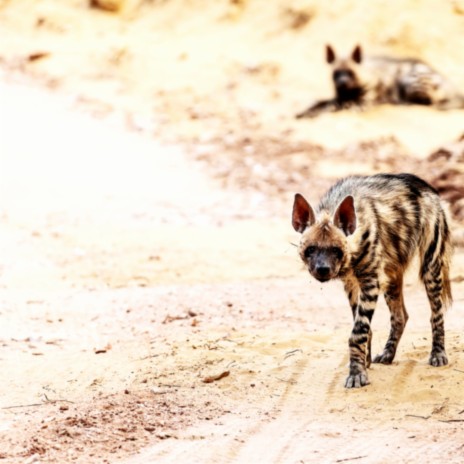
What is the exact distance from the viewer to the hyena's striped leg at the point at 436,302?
624 cm

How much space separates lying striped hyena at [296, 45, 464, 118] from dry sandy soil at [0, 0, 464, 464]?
1.29 ft

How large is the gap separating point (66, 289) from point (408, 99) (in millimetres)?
9574

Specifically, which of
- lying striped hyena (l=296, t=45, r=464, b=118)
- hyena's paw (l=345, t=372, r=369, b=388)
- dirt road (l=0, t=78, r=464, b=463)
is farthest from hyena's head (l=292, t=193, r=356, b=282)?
lying striped hyena (l=296, t=45, r=464, b=118)

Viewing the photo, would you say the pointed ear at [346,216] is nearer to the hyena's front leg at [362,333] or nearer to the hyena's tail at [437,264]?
the hyena's front leg at [362,333]

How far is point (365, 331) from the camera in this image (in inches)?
233

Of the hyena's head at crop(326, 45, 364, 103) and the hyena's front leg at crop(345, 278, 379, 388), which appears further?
the hyena's head at crop(326, 45, 364, 103)

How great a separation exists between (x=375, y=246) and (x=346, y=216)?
0.37 metres

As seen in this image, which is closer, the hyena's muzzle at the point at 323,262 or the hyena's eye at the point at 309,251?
the hyena's muzzle at the point at 323,262

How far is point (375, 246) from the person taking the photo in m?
5.98

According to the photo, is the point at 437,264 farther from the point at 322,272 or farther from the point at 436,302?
the point at 322,272

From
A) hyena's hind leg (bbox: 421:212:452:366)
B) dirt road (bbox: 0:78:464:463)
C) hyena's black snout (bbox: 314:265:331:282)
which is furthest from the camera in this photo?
hyena's hind leg (bbox: 421:212:452:366)

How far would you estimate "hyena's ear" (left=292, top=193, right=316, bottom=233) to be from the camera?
230 inches

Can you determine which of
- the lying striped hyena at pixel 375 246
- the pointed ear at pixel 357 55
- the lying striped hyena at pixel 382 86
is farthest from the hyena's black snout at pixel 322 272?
the pointed ear at pixel 357 55

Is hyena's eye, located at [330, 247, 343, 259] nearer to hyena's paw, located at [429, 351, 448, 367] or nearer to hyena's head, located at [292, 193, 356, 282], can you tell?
hyena's head, located at [292, 193, 356, 282]
